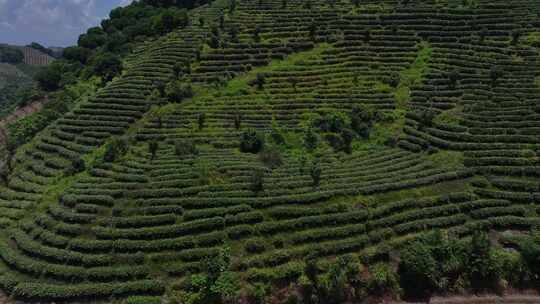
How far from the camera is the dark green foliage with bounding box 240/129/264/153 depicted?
43.2 m

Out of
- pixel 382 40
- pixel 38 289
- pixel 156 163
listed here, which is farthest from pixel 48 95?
pixel 382 40

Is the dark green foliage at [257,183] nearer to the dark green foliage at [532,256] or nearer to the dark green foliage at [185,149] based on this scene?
the dark green foliage at [185,149]

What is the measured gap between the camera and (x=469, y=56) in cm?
5738

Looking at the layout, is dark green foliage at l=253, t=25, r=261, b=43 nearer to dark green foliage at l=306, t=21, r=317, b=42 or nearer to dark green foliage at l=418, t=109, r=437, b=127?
dark green foliage at l=306, t=21, r=317, b=42

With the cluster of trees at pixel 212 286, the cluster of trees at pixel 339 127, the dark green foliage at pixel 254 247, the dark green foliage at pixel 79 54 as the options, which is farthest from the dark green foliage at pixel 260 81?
the dark green foliage at pixel 79 54

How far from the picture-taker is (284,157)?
41906mm

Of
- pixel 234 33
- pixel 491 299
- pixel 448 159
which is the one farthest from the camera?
pixel 234 33

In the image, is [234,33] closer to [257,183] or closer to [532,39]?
[257,183]

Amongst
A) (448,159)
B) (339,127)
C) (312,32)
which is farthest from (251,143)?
(312,32)

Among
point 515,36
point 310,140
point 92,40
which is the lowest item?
point 310,140

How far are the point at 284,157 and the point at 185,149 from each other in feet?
36.8

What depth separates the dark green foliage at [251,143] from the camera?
43.2m

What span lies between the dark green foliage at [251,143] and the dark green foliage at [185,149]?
17.6 ft

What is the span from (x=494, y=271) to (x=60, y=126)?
5180cm
